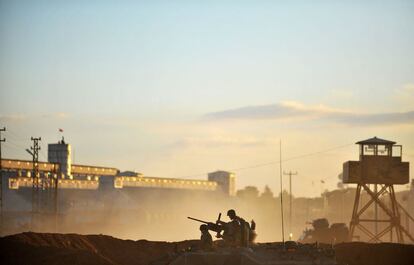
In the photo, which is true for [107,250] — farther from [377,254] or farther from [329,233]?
[329,233]

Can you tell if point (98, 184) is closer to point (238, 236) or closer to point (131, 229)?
→ point (131, 229)

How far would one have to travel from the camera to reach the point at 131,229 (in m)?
160

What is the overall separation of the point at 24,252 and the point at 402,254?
2442 centimetres

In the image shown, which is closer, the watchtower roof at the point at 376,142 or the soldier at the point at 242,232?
the soldier at the point at 242,232

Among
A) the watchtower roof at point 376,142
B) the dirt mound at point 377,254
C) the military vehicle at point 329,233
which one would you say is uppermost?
the watchtower roof at point 376,142

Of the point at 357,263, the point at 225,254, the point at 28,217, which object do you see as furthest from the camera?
the point at 28,217

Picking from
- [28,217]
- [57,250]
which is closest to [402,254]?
[57,250]

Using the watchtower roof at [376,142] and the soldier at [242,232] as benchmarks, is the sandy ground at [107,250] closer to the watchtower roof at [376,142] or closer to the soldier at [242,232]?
the soldier at [242,232]

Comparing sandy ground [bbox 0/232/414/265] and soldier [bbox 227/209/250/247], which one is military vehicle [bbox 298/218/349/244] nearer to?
sandy ground [bbox 0/232/414/265]

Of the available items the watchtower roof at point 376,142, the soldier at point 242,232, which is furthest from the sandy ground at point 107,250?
the watchtower roof at point 376,142

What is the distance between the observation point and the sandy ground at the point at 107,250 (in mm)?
54312

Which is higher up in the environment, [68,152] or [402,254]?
[68,152]

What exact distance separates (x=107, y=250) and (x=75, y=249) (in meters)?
10.0

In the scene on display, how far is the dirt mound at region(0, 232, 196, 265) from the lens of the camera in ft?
175
